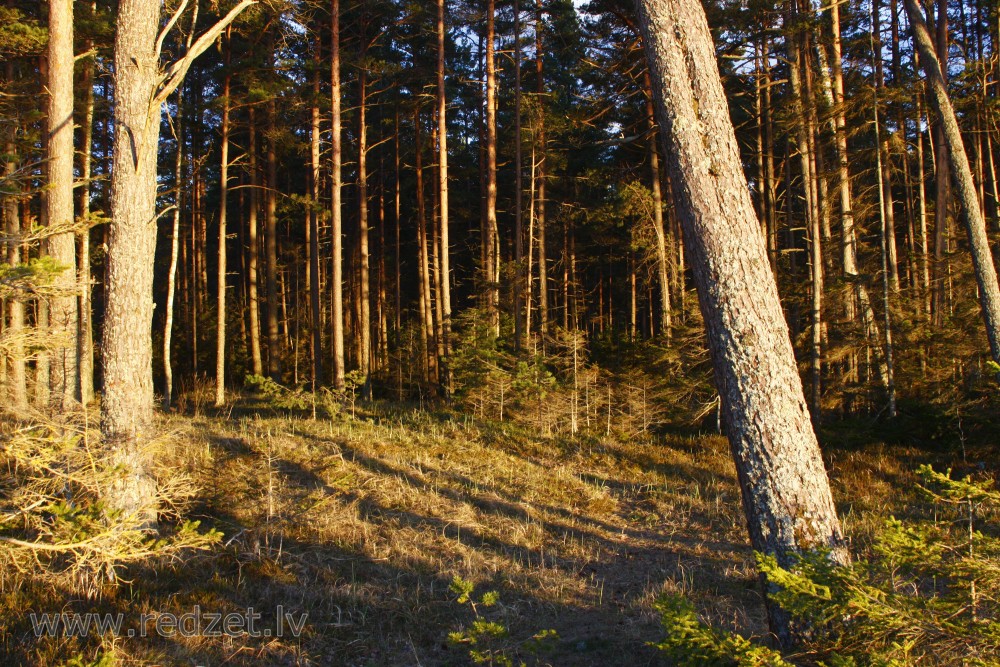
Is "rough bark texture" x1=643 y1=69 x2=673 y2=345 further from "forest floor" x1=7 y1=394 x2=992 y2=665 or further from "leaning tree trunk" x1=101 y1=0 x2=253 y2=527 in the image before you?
"leaning tree trunk" x1=101 y1=0 x2=253 y2=527

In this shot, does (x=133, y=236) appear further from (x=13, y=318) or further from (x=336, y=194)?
(x=336, y=194)

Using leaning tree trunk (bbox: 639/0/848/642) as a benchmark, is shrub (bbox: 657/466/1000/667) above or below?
below

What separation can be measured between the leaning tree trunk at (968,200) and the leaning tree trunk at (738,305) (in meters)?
6.41

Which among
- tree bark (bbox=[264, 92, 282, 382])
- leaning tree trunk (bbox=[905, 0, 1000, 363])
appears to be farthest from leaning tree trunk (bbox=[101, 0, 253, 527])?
tree bark (bbox=[264, 92, 282, 382])

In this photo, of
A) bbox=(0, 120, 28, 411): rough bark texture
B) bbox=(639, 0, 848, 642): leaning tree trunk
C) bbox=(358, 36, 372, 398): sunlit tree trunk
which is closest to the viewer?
bbox=(639, 0, 848, 642): leaning tree trunk

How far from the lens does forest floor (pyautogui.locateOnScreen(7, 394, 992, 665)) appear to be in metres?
5.34

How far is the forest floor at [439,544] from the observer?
5344 mm

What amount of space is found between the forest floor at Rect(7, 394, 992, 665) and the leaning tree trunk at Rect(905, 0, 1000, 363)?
3.14 m

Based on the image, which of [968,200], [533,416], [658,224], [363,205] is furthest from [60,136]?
[968,200]

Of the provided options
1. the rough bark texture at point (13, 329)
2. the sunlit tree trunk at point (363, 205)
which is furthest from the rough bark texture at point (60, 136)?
the sunlit tree trunk at point (363, 205)

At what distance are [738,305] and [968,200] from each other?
7227 millimetres

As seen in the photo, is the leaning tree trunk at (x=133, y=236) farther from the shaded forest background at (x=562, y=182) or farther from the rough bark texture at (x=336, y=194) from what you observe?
the rough bark texture at (x=336, y=194)

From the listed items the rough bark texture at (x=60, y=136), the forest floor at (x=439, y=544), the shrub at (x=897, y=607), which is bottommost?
the forest floor at (x=439, y=544)

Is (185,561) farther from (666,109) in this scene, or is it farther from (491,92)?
(491,92)
